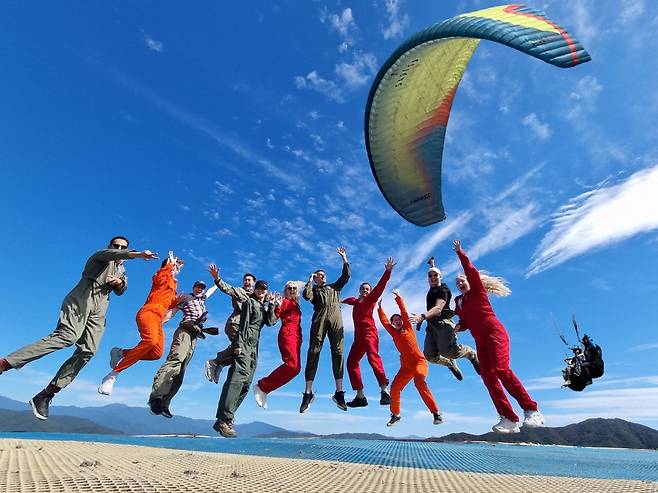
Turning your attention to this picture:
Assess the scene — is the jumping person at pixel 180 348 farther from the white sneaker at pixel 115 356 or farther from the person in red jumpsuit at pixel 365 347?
the person in red jumpsuit at pixel 365 347

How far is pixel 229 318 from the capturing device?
30.0 feet

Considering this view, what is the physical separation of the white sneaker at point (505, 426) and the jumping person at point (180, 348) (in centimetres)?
589

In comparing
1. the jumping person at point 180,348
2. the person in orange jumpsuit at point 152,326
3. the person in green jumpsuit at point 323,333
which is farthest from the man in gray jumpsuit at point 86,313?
the person in green jumpsuit at point 323,333

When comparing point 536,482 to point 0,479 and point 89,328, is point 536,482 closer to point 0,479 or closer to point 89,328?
point 0,479

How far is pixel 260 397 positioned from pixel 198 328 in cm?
195

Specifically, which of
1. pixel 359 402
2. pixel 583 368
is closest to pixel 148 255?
pixel 359 402

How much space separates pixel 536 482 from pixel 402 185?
7.23m

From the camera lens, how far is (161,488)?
133 inches

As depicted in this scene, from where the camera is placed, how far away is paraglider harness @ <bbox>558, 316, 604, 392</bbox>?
9.65 meters

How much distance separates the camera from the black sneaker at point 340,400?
373 inches

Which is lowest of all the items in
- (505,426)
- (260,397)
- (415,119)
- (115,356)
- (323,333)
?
(505,426)

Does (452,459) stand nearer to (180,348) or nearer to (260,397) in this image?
(260,397)

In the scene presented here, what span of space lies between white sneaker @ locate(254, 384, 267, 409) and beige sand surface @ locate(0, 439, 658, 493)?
3387 mm

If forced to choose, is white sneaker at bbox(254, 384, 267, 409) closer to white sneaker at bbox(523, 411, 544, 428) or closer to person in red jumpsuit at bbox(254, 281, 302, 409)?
person in red jumpsuit at bbox(254, 281, 302, 409)
